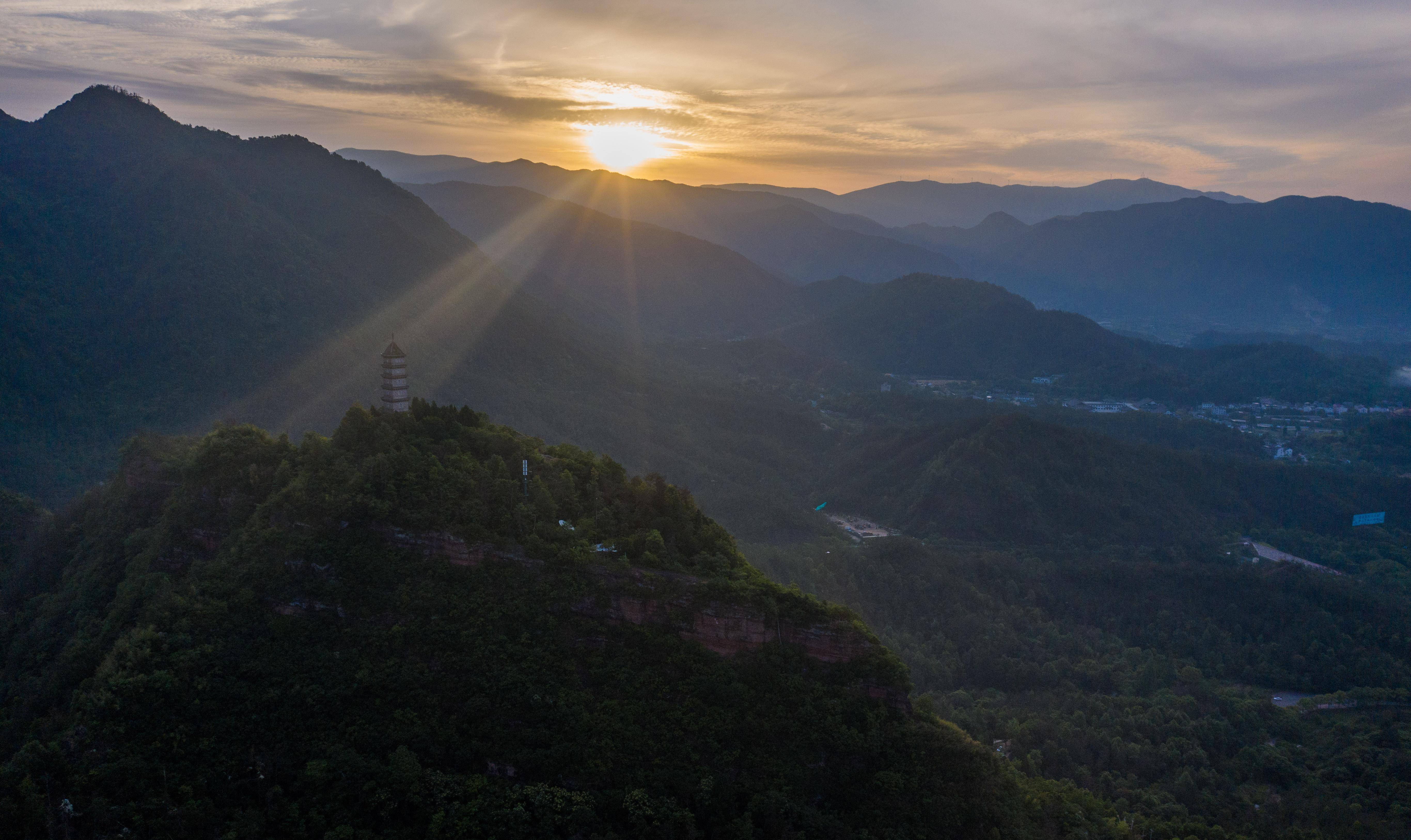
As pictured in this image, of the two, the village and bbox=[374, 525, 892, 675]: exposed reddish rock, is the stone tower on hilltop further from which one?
the village

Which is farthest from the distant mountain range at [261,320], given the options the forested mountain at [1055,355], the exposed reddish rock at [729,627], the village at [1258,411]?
the forested mountain at [1055,355]

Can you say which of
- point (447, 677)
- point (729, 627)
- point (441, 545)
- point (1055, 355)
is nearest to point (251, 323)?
point (441, 545)

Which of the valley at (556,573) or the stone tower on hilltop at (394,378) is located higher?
the stone tower on hilltop at (394,378)

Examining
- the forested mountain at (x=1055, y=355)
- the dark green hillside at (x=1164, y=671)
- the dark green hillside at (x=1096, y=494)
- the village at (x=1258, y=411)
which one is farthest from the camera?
the forested mountain at (x=1055, y=355)

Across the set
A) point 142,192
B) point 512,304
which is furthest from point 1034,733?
point 142,192

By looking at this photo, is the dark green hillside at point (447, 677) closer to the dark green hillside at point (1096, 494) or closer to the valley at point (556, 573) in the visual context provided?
the valley at point (556, 573)

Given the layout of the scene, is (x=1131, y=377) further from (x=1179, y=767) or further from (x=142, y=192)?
(x=142, y=192)

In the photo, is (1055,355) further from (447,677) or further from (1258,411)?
(447,677)
